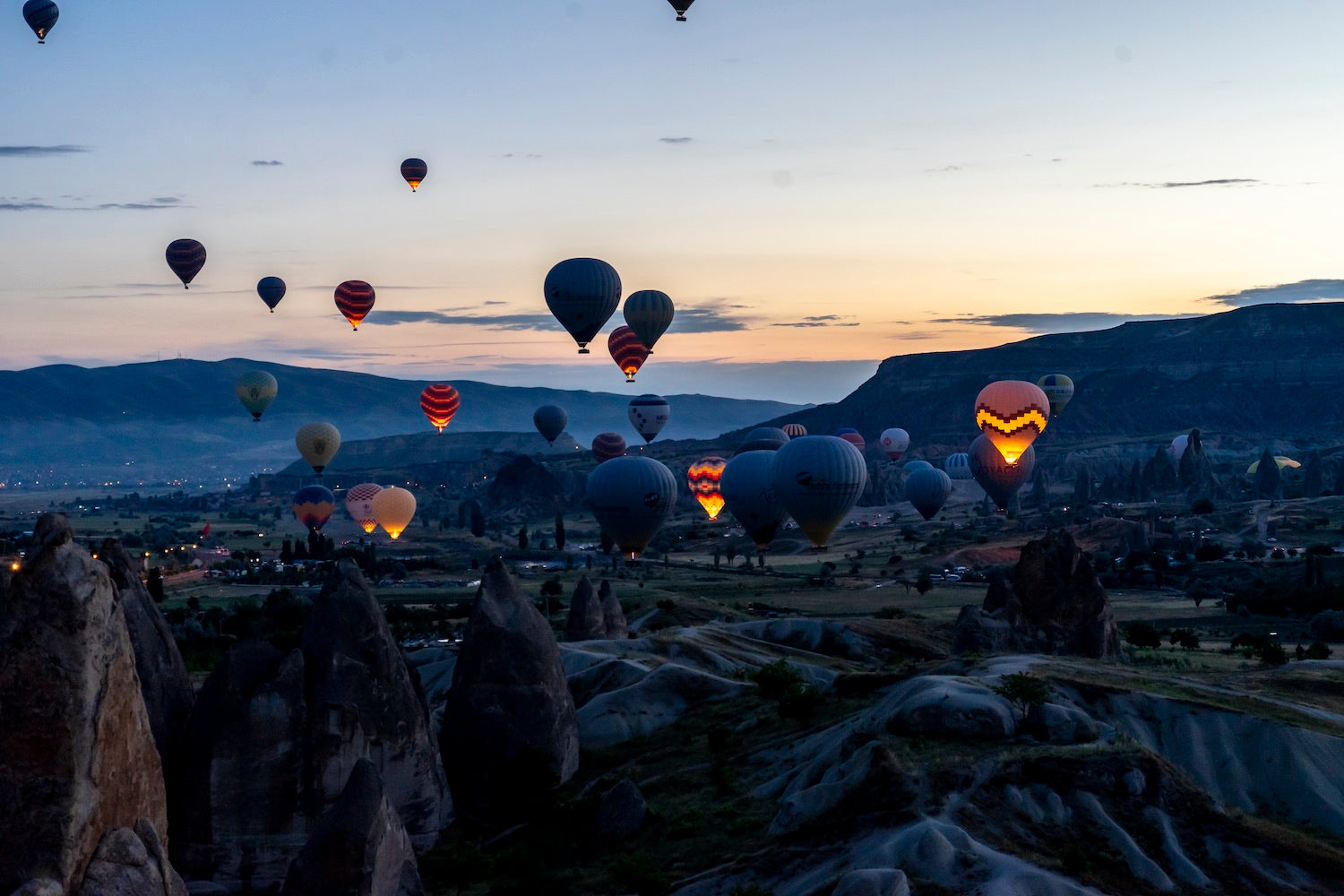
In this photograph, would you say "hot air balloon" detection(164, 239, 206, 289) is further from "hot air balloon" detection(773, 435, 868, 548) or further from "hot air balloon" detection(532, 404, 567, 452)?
"hot air balloon" detection(532, 404, 567, 452)

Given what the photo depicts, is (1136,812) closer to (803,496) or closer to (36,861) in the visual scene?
(36,861)

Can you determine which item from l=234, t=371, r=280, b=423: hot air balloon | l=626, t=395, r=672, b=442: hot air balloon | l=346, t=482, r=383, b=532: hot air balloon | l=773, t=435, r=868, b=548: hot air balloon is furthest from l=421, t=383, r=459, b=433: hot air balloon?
l=773, t=435, r=868, b=548: hot air balloon

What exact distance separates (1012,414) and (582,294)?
44367 millimetres

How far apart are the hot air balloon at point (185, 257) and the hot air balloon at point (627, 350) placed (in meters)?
30.9

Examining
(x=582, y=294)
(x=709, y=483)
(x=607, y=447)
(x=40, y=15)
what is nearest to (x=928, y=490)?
(x=709, y=483)

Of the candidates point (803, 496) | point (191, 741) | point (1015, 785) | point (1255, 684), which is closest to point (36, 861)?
point (191, 741)

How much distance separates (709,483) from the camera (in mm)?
121625

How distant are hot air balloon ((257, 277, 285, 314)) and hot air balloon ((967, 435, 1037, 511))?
205 ft

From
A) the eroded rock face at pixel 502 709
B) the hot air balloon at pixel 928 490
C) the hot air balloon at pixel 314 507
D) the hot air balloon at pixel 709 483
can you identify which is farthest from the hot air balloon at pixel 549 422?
the eroded rock face at pixel 502 709

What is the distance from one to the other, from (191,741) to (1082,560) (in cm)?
3117

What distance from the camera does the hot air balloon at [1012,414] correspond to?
114938 millimetres

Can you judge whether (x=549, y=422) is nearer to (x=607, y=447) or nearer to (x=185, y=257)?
(x=607, y=447)

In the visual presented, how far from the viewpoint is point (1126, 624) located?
Answer: 2940 inches

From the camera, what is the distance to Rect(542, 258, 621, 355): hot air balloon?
84.9 metres
